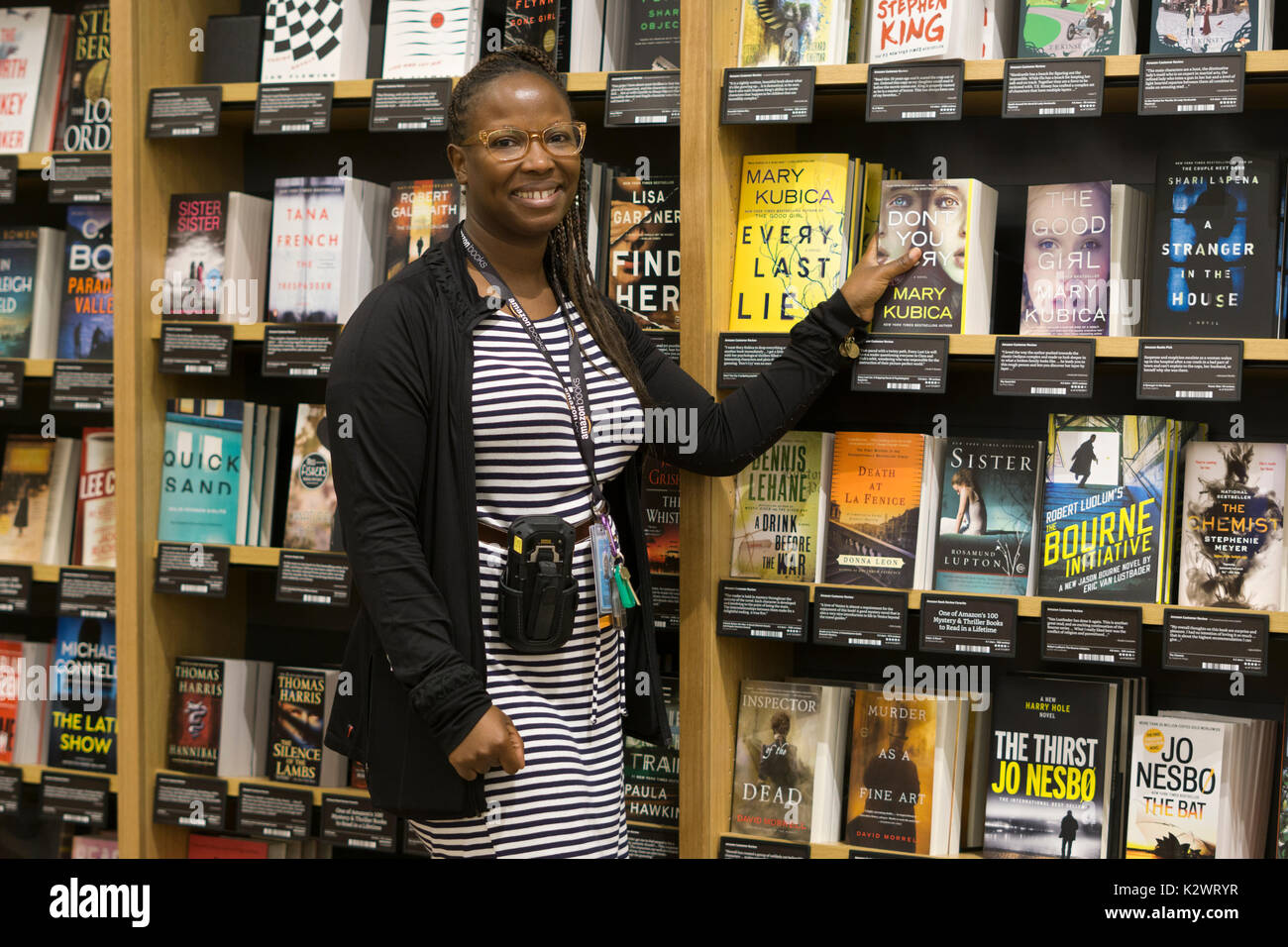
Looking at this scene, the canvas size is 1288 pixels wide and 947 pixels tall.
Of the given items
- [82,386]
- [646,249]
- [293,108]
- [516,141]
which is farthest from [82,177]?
[516,141]

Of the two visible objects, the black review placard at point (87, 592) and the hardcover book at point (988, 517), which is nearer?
the hardcover book at point (988, 517)

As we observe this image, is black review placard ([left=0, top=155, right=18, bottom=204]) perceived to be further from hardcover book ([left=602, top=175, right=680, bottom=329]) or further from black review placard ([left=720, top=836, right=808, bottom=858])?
black review placard ([left=720, top=836, right=808, bottom=858])

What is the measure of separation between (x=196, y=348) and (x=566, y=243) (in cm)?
104

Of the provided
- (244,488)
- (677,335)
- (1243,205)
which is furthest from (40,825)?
(1243,205)

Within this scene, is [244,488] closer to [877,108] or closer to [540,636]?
[540,636]

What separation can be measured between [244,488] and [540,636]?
126cm

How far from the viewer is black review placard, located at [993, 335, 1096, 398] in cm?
226

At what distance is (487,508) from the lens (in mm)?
2010

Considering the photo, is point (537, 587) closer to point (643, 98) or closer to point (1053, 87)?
point (643, 98)

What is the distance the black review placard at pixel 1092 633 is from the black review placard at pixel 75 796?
212 centimetres

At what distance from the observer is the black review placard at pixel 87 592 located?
3006mm

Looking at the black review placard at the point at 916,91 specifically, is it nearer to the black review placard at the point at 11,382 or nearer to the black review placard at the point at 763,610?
the black review placard at the point at 763,610

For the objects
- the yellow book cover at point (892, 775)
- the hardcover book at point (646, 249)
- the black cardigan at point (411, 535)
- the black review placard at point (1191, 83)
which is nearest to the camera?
the black cardigan at point (411, 535)

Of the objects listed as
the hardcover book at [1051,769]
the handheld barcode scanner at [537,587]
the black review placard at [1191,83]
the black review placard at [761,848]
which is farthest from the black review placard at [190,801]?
the black review placard at [1191,83]
